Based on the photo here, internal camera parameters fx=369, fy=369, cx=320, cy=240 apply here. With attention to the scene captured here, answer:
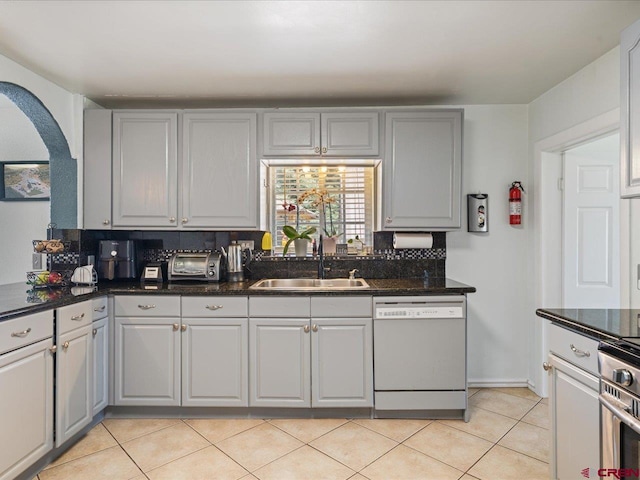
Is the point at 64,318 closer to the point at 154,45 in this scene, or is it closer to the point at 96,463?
the point at 96,463

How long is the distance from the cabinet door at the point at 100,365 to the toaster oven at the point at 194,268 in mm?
579

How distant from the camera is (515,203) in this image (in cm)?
310

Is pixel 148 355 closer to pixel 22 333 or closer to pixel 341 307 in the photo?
pixel 22 333

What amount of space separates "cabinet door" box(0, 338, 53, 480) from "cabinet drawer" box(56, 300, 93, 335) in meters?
0.12

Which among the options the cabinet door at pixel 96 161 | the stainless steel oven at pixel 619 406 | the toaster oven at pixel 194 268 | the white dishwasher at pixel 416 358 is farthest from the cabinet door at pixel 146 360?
the stainless steel oven at pixel 619 406

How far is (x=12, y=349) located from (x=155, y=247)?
4.87 ft

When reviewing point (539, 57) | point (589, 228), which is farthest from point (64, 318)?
point (589, 228)

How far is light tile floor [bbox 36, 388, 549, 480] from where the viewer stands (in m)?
2.04

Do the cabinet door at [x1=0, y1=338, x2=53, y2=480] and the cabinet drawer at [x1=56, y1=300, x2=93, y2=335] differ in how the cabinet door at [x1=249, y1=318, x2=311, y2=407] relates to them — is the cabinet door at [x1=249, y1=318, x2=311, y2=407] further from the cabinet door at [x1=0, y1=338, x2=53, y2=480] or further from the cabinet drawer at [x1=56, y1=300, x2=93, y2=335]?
the cabinet door at [x1=0, y1=338, x2=53, y2=480]

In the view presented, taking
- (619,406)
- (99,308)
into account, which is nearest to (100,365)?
(99,308)

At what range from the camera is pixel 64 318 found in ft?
7.14

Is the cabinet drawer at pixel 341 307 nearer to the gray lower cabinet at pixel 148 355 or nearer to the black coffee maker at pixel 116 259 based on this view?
the gray lower cabinet at pixel 148 355

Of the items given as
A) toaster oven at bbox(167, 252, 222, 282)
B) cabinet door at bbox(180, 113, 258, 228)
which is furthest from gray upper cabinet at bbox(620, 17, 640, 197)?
toaster oven at bbox(167, 252, 222, 282)

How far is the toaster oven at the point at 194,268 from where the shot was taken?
2.93m
